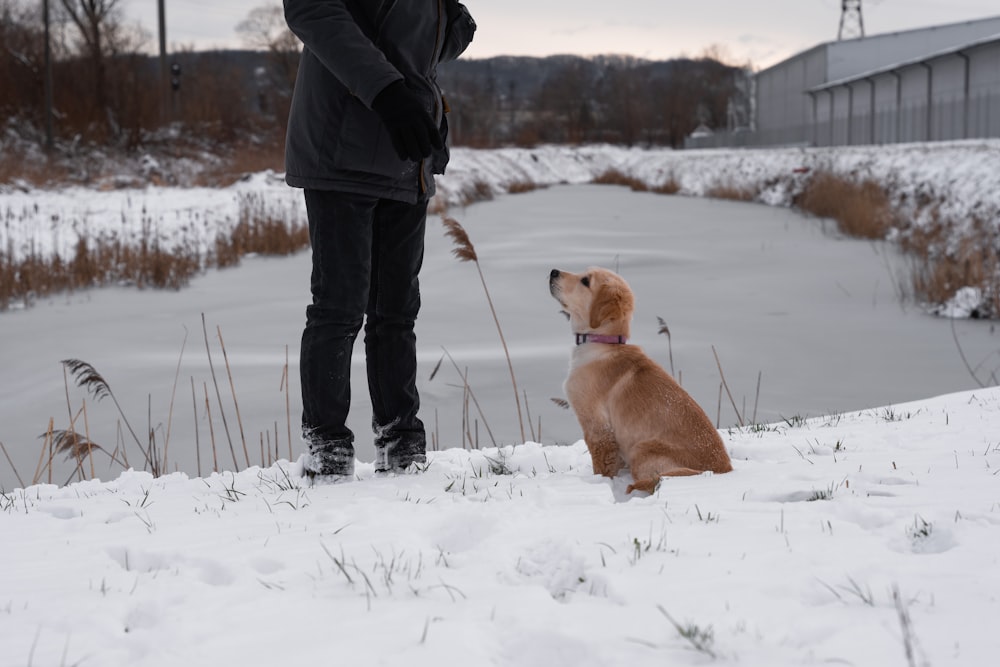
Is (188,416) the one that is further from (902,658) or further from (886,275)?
(886,275)

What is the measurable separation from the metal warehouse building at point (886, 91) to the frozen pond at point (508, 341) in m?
22.5

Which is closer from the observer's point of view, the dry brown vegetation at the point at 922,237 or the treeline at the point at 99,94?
the dry brown vegetation at the point at 922,237

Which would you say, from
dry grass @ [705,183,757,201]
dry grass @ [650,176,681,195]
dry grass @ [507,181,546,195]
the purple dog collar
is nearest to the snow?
the purple dog collar

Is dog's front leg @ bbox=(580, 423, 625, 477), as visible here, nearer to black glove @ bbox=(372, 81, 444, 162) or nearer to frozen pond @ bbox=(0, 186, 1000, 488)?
black glove @ bbox=(372, 81, 444, 162)

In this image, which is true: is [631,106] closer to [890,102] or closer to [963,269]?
[890,102]

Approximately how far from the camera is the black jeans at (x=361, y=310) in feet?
10.5

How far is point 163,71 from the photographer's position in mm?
32188

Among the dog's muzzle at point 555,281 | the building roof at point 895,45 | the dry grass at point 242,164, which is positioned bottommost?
the dog's muzzle at point 555,281

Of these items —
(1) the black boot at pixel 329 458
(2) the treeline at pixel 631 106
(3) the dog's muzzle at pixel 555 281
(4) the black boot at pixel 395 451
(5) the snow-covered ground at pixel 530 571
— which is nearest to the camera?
(5) the snow-covered ground at pixel 530 571

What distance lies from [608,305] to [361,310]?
40.9 inches

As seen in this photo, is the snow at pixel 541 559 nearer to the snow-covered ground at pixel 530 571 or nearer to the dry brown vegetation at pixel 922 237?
the snow-covered ground at pixel 530 571

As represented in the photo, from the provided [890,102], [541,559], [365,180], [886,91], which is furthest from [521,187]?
[541,559]

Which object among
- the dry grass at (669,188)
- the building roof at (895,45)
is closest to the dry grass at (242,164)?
the dry grass at (669,188)

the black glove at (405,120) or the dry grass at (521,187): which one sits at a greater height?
the dry grass at (521,187)
